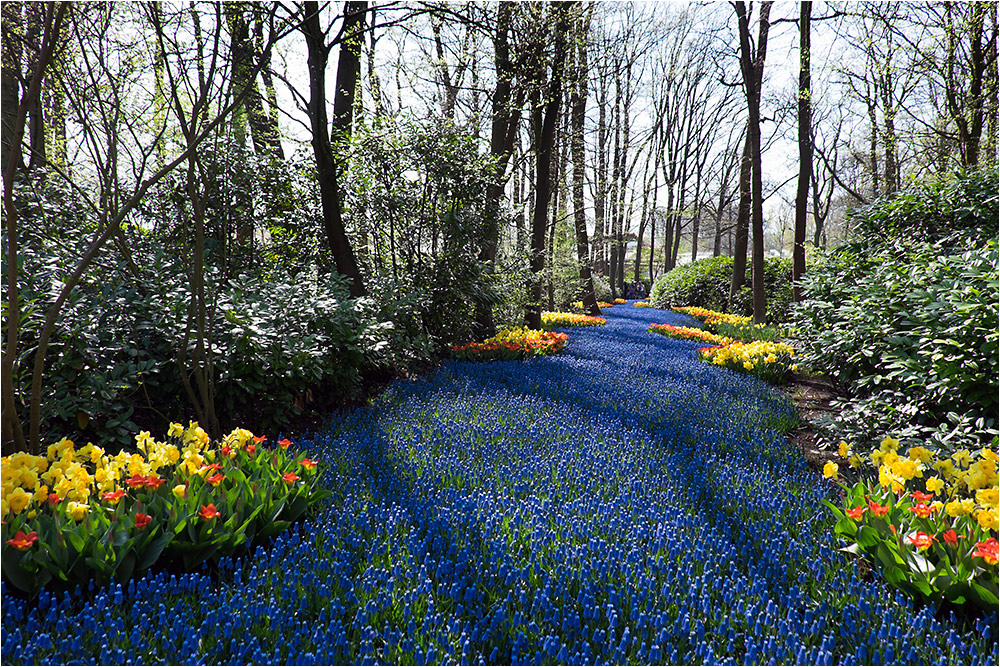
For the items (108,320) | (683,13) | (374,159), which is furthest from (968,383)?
(683,13)

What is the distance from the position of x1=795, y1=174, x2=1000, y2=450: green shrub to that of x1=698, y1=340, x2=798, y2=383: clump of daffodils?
371 mm

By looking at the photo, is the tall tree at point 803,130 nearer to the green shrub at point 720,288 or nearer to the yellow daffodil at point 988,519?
the green shrub at point 720,288

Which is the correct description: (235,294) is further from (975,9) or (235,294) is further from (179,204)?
(975,9)

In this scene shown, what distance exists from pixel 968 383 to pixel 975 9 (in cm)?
803

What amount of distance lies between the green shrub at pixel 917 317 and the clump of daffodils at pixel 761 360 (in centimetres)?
37

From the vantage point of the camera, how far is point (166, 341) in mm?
3406

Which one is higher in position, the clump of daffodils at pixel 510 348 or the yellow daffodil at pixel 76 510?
the clump of daffodils at pixel 510 348

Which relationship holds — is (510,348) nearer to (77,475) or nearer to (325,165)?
(325,165)

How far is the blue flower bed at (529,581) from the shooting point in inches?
61.3

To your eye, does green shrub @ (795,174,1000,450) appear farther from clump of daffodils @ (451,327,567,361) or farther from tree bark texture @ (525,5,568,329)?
tree bark texture @ (525,5,568,329)

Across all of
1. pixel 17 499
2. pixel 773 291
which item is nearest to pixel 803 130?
pixel 773 291

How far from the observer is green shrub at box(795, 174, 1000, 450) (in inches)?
117

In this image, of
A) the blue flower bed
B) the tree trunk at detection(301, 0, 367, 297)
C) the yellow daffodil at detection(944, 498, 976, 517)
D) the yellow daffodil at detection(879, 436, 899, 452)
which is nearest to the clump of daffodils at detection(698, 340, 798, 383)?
the blue flower bed

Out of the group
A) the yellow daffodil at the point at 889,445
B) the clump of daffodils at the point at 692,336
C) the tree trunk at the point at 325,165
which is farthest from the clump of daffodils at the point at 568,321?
the yellow daffodil at the point at 889,445
